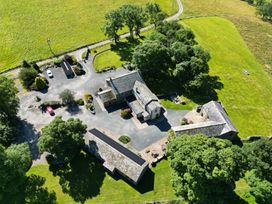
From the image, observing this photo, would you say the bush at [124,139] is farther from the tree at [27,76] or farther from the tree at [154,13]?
the tree at [154,13]

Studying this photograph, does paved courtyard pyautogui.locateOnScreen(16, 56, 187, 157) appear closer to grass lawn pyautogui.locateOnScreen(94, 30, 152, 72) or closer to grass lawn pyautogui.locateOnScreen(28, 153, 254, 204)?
grass lawn pyautogui.locateOnScreen(28, 153, 254, 204)

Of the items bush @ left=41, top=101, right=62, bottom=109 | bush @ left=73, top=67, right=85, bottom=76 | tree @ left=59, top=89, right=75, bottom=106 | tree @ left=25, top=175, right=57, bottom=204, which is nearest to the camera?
tree @ left=25, top=175, right=57, bottom=204

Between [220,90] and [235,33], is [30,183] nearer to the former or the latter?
[220,90]

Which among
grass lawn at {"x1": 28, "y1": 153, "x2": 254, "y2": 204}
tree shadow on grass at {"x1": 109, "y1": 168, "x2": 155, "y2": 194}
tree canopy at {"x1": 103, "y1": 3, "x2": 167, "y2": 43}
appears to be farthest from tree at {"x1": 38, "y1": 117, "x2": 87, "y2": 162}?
tree canopy at {"x1": 103, "y1": 3, "x2": 167, "y2": 43}

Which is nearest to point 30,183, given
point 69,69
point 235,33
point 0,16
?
point 69,69

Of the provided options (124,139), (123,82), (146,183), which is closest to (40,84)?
(123,82)

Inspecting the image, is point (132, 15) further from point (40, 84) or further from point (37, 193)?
point (37, 193)

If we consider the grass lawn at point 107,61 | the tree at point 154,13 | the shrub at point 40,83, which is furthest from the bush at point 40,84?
the tree at point 154,13
